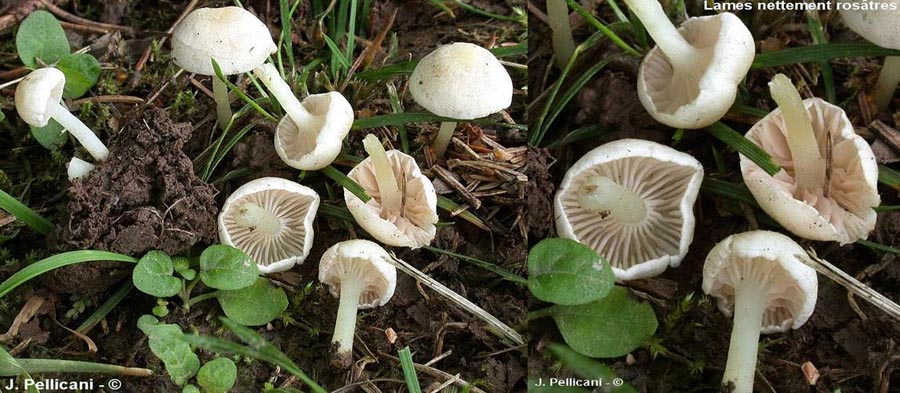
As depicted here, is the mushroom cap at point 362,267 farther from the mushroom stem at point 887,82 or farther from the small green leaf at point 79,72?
the mushroom stem at point 887,82

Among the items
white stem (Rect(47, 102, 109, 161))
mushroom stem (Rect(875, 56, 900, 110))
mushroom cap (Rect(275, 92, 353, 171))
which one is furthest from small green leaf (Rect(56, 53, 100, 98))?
mushroom stem (Rect(875, 56, 900, 110))

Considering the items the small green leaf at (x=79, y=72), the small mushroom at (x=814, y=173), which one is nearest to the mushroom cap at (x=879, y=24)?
the small mushroom at (x=814, y=173)

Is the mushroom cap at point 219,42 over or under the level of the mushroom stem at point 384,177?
over

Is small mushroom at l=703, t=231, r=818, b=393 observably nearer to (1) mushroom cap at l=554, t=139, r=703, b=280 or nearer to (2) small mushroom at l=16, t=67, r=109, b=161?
(1) mushroom cap at l=554, t=139, r=703, b=280

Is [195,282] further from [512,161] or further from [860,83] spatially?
[860,83]

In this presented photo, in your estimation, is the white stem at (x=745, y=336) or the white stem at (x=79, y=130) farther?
the white stem at (x=79, y=130)

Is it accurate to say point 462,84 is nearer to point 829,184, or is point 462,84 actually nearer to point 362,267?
point 362,267
